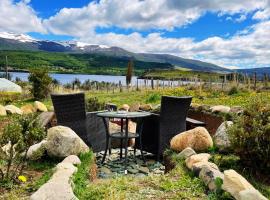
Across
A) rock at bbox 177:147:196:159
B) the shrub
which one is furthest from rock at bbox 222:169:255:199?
the shrub

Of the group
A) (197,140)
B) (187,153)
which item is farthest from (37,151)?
(197,140)

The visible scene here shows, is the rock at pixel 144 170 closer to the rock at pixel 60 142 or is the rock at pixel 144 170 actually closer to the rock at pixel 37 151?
the rock at pixel 60 142

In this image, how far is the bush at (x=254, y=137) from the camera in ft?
19.2

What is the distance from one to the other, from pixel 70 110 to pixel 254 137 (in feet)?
12.1

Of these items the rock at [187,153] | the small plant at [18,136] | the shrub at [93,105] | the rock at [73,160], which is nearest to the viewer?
the small plant at [18,136]

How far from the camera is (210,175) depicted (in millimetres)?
5266

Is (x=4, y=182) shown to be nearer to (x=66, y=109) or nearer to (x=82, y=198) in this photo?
(x=82, y=198)

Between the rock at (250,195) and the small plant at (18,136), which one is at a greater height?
the small plant at (18,136)

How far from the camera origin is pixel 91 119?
8.66m

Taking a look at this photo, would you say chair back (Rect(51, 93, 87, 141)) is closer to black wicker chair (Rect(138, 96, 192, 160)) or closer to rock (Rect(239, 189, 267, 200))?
black wicker chair (Rect(138, 96, 192, 160))

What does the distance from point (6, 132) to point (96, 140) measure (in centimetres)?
366

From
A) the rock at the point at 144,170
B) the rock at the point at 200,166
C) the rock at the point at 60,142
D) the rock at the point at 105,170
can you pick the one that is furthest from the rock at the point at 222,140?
the rock at the point at 60,142

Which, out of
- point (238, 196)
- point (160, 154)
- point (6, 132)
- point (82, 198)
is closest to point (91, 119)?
point (160, 154)

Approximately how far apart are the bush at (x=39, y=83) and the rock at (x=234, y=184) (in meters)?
17.2
